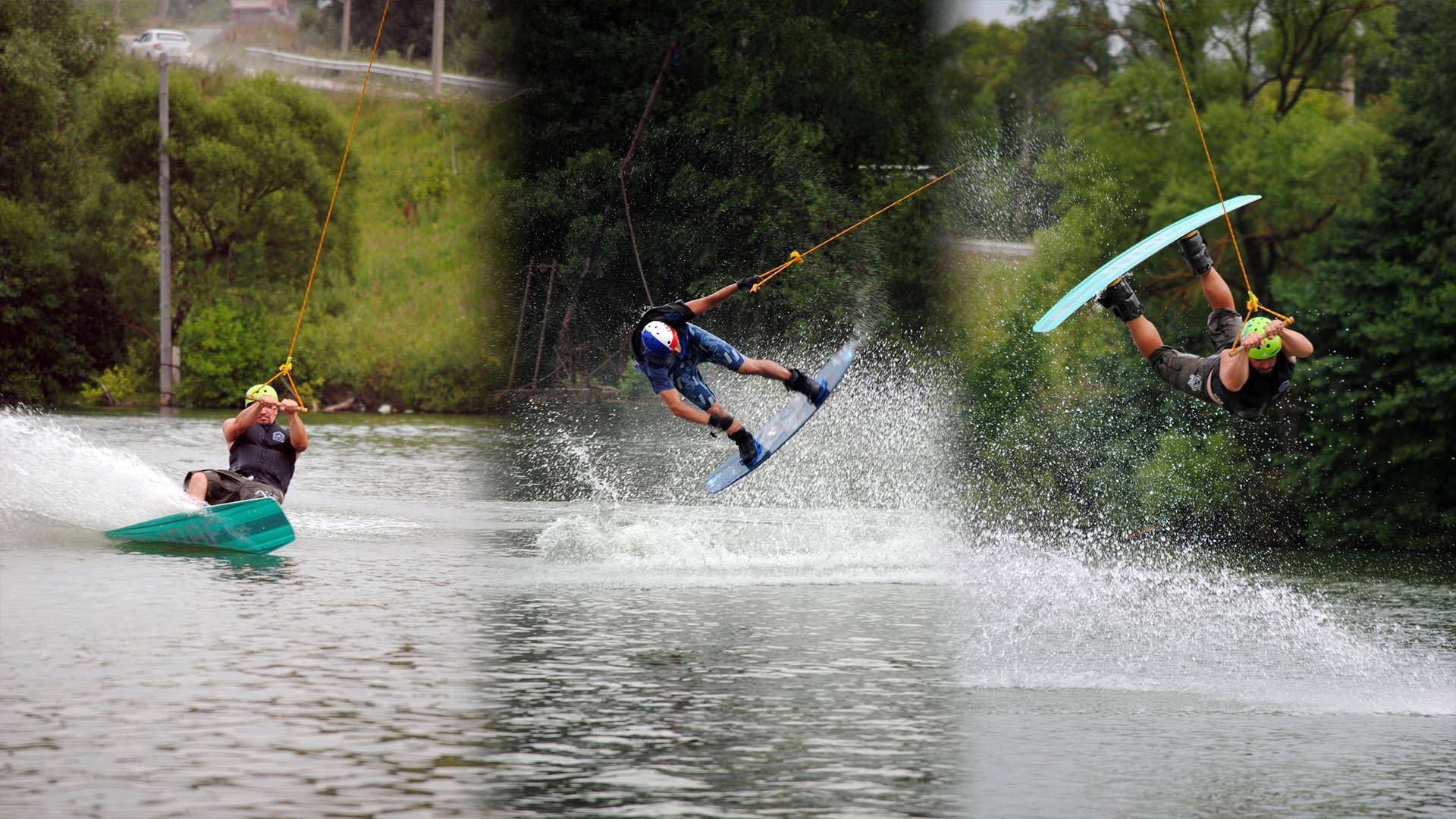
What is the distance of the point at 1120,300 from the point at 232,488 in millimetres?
6951

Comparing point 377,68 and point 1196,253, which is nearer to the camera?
Result: point 1196,253

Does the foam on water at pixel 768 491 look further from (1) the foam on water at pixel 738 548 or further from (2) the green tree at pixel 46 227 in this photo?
(2) the green tree at pixel 46 227

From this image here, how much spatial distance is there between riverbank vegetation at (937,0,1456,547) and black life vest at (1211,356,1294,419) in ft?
33.2

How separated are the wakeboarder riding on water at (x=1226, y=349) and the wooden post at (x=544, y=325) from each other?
58.3 feet

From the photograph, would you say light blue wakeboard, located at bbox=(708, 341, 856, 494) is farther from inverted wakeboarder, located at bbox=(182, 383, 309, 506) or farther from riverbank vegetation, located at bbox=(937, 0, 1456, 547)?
riverbank vegetation, located at bbox=(937, 0, 1456, 547)

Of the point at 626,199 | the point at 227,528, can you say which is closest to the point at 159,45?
the point at 626,199

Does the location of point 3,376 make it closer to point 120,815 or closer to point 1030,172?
point 1030,172

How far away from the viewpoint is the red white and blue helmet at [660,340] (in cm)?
1131

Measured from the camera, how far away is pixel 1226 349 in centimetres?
934

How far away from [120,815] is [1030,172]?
63.6ft

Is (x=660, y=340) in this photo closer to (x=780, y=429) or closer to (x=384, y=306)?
(x=780, y=429)

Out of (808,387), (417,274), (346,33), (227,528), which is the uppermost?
(346,33)

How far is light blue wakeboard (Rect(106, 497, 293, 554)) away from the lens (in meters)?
12.4

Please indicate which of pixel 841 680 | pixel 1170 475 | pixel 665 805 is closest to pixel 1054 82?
pixel 1170 475
